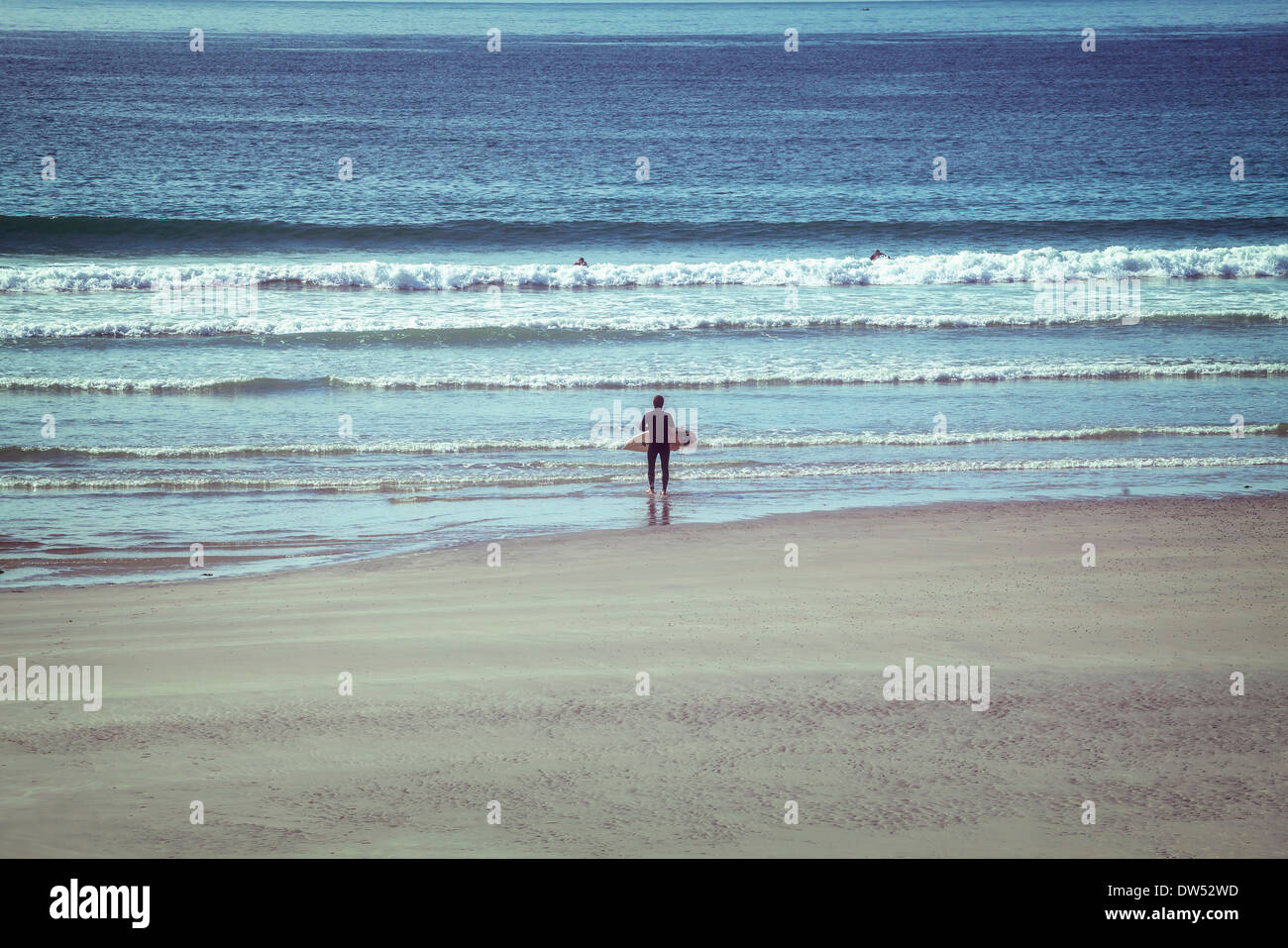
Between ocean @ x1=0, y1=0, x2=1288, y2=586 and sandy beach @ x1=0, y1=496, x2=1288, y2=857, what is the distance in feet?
6.49

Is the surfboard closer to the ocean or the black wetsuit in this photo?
the black wetsuit

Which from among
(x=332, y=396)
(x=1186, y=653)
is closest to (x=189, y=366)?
(x=332, y=396)

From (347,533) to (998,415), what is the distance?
10258mm

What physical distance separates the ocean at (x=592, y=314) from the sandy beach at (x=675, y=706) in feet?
6.49

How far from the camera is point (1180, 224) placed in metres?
36.9

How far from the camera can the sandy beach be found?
6.88 m

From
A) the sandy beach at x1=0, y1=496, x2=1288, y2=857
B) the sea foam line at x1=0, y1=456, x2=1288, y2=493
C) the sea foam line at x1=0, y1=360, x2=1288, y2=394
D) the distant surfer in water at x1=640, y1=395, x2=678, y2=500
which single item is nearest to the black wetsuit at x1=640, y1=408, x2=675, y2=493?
the distant surfer in water at x1=640, y1=395, x2=678, y2=500

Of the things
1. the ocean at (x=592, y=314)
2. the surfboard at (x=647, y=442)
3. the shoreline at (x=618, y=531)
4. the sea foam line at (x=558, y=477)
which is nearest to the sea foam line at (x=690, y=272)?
the ocean at (x=592, y=314)

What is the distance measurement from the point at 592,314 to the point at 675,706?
18.3m

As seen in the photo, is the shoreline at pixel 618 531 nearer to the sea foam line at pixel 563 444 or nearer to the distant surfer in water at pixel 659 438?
the distant surfer in water at pixel 659 438

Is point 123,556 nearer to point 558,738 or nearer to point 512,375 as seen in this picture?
point 558,738

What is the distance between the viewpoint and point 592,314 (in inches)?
1025

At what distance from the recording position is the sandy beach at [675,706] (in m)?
6.88

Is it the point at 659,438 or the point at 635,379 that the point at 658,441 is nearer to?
the point at 659,438
